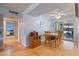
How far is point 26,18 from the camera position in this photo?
5.39m

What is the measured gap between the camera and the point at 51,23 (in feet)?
25.2

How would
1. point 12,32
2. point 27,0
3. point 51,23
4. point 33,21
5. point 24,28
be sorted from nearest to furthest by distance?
1. point 27,0
2. point 24,28
3. point 33,21
4. point 51,23
5. point 12,32

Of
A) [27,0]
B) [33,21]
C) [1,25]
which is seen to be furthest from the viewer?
[33,21]

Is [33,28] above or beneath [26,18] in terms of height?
beneath

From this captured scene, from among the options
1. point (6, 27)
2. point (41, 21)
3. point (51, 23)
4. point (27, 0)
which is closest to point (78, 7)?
point (27, 0)

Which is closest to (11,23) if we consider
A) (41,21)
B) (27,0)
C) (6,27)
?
(6,27)

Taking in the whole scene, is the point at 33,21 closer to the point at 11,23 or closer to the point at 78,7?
the point at 11,23

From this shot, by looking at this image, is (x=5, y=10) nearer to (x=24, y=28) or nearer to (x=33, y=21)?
(x=24, y=28)

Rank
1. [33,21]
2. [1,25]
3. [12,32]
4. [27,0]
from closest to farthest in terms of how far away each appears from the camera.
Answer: [27,0], [1,25], [33,21], [12,32]

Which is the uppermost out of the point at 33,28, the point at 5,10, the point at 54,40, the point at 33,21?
the point at 5,10

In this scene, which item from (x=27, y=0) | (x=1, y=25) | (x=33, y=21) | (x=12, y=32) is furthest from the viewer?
(x=12, y=32)

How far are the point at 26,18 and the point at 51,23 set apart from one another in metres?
2.80

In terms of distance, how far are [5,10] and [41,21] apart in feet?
8.59

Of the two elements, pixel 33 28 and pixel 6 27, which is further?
pixel 6 27
